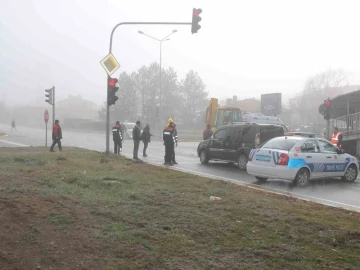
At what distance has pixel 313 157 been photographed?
12.1 metres

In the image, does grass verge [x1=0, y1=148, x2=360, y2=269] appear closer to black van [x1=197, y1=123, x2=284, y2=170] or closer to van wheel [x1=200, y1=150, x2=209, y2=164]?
black van [x1=197, y1=123, x2=284, y2=170]

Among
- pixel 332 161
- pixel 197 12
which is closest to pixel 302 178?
pixel 332 161

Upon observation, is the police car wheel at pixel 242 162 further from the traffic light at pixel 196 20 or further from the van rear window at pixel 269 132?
the traffic light at pixel 196 20

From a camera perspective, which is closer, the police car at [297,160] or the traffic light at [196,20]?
the police car at [297,160]

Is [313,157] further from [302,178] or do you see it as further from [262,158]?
[262,158]

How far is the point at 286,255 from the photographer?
4836mm

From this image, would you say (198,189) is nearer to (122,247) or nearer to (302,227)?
(302,227)

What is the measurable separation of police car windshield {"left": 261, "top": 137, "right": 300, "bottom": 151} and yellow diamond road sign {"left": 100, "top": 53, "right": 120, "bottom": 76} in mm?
6772

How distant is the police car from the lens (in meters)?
11.6

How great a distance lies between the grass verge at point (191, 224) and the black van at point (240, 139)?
653 cm

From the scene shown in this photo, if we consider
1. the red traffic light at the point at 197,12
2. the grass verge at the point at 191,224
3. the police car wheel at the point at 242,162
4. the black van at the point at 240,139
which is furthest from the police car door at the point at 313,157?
the red traffic light at the point at 197,12

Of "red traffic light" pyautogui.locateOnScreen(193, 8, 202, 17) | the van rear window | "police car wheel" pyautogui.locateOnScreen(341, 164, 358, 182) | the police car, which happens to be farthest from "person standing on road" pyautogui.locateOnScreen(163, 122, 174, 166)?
"police car wheel" pyautogui.locateOnScreen(341, 164, 358, 182)

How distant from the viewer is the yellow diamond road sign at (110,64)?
52.9 feet

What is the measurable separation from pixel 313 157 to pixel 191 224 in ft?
23.4
